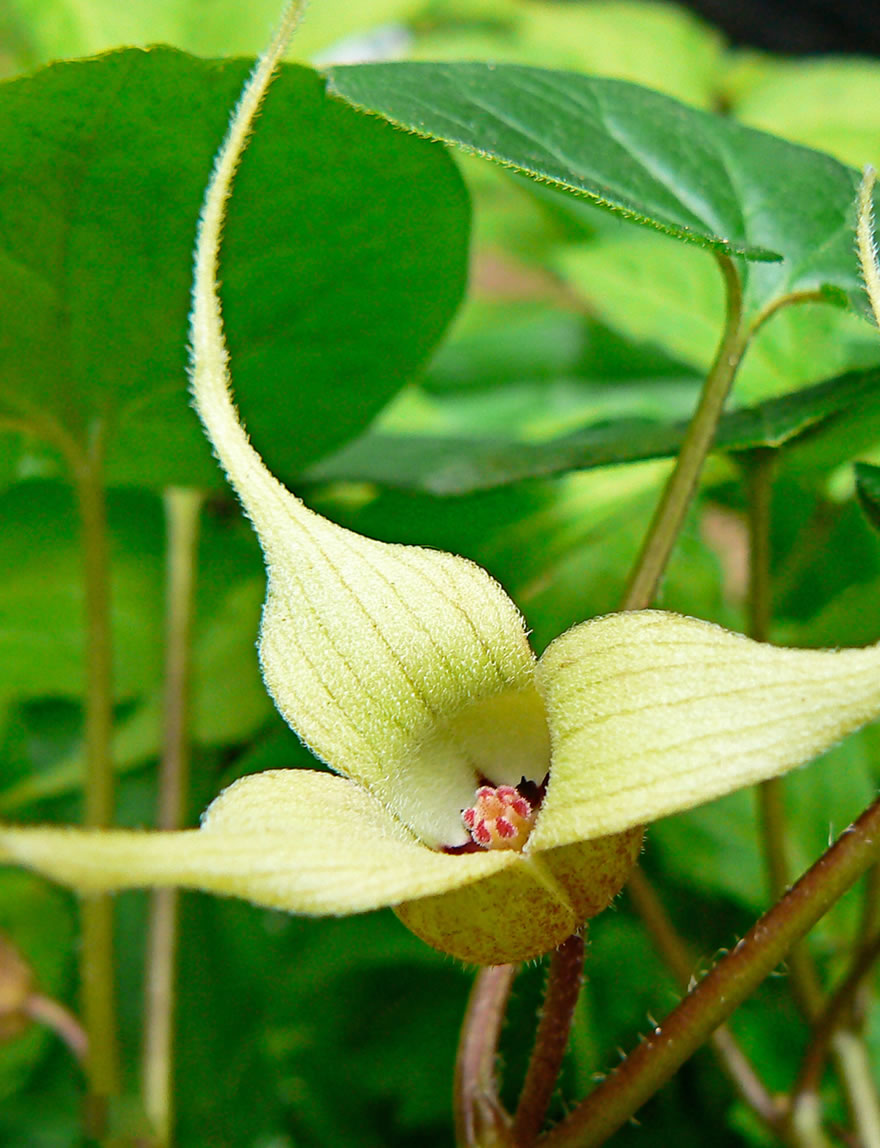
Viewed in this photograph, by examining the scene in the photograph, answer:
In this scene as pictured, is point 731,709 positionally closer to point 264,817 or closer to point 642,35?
point 264,817

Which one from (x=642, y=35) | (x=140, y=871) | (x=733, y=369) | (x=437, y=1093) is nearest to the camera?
(x=140, y=871)

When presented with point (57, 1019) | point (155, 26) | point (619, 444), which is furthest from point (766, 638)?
point (155, 26)

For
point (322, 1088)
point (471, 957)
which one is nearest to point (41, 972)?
point (322, 1088)

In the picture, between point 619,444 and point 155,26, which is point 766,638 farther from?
point 155,26

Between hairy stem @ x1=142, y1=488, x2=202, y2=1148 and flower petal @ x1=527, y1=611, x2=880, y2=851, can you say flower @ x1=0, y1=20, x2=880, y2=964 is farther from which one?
hairy stem @ x1=142, y1=488, x2=202, y2=1148

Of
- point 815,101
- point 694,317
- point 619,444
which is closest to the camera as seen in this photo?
point 619,444

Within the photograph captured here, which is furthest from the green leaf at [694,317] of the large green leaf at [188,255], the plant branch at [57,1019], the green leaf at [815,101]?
the plant branch at [57,1019]
